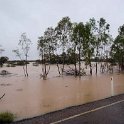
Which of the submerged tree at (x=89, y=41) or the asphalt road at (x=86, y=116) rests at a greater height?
the submerged tree at (x=89, y=41)

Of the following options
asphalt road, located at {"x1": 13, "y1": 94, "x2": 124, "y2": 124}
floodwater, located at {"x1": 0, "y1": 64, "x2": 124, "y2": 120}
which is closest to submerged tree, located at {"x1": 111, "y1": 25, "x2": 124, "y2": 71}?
floodwater, located at {"x1": 0, "y1": 64, "x2": 124, "y2": 120}

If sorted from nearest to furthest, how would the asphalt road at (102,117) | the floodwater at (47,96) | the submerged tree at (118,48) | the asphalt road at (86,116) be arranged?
the asphalt road at (102,117) < the asphalt road at (86,116) < the floodwater at (47,96) < the submerged tree at (118,48)

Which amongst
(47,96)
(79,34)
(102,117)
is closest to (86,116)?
(102,117)

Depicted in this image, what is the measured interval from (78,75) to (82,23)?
342 inches

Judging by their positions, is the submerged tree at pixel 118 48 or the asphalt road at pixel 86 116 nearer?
the asphalt road at pixel 86 116

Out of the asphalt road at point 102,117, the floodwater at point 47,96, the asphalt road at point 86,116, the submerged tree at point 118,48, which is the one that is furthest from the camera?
the submerged tree at point 118,48

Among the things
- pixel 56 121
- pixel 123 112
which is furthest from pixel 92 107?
pixel 56 121

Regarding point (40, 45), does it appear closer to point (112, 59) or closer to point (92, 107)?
point (112, 59)

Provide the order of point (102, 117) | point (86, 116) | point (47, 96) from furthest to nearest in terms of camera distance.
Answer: point (47, 96) → point (86, 116) → point (102, 117)

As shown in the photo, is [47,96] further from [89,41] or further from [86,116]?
[89,41]

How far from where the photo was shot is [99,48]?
5269cm

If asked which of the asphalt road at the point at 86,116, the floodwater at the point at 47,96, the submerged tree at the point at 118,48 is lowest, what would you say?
the floodwater at the point at 47,96

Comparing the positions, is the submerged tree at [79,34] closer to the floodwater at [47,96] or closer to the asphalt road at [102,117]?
the floodwater at [47,96]

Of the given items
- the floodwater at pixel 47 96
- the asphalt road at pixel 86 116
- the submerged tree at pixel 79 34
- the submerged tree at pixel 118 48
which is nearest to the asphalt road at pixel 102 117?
the asphalt road at pixel 86 116
